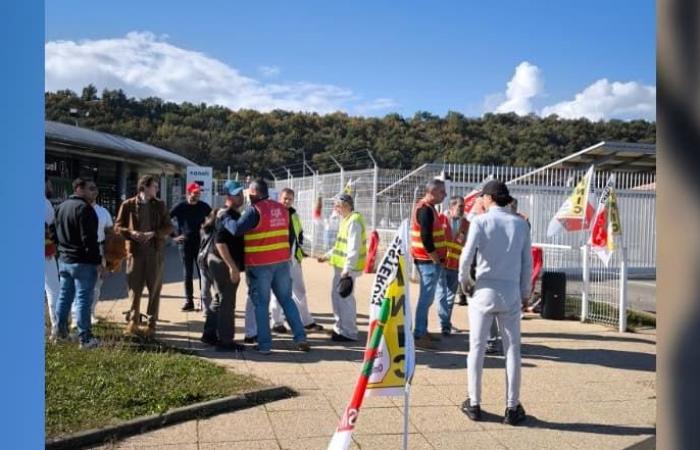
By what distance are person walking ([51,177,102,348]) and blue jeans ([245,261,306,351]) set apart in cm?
173

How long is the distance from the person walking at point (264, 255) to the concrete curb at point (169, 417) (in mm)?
1654

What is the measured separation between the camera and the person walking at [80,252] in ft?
24.1

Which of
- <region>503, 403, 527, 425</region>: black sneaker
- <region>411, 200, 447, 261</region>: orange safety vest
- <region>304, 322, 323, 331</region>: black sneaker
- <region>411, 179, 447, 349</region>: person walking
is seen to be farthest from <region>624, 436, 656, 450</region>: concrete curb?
<region>304, 322, 323, 331</region>: black sneaker

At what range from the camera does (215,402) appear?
A: 5.55 metres

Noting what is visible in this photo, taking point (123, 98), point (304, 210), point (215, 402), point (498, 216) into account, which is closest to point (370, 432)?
point (215, 402)

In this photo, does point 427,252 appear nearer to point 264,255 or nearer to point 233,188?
point 264,255

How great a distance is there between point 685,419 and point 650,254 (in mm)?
18042

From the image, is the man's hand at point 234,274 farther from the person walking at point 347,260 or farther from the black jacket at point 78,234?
the black jacket at point 78,234

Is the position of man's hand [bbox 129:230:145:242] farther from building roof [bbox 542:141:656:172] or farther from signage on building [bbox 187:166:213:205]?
signage on building [bbox 187:166:213:205]

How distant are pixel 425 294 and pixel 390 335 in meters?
4.10

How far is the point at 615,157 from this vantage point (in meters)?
18.5

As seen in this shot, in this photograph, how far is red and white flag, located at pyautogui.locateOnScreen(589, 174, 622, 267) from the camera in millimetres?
10180

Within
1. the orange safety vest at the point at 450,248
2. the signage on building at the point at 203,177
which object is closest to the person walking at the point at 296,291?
the orange safety vest at the point at 450,248

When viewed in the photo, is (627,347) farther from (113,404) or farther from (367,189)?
(367,189)
